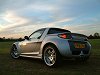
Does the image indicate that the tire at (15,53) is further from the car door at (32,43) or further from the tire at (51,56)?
the tire at (51,56)

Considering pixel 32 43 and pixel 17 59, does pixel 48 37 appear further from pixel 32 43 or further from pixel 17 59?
pixel 17 59

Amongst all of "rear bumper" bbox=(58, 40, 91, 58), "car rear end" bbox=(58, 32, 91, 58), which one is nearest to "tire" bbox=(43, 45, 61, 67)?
"rear bumper" bbox=(58, 40, 91, 58)

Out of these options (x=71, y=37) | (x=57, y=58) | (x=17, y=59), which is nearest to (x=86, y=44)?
(x=71, y=37)

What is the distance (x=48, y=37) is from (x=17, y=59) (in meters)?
2.96

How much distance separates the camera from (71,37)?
30.1ft

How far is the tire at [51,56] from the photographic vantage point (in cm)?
896

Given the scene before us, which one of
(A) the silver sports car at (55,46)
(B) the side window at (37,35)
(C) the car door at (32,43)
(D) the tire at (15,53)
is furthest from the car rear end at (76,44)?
(D) the tire at (15,53)

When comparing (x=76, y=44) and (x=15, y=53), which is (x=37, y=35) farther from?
(x=15, y=53)

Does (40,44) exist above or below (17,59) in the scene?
above

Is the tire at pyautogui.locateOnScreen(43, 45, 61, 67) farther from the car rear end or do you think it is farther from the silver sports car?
the car rear end

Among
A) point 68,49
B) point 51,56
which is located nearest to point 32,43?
point 51,56

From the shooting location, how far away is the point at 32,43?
34.8ft

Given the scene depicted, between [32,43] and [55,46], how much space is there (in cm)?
179

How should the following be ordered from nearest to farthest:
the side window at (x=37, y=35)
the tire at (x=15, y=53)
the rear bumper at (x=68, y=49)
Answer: the rear bumper at (x=68, y=49) < the side window at (x=37, y=35) < the tire at (x=15, y=53)
